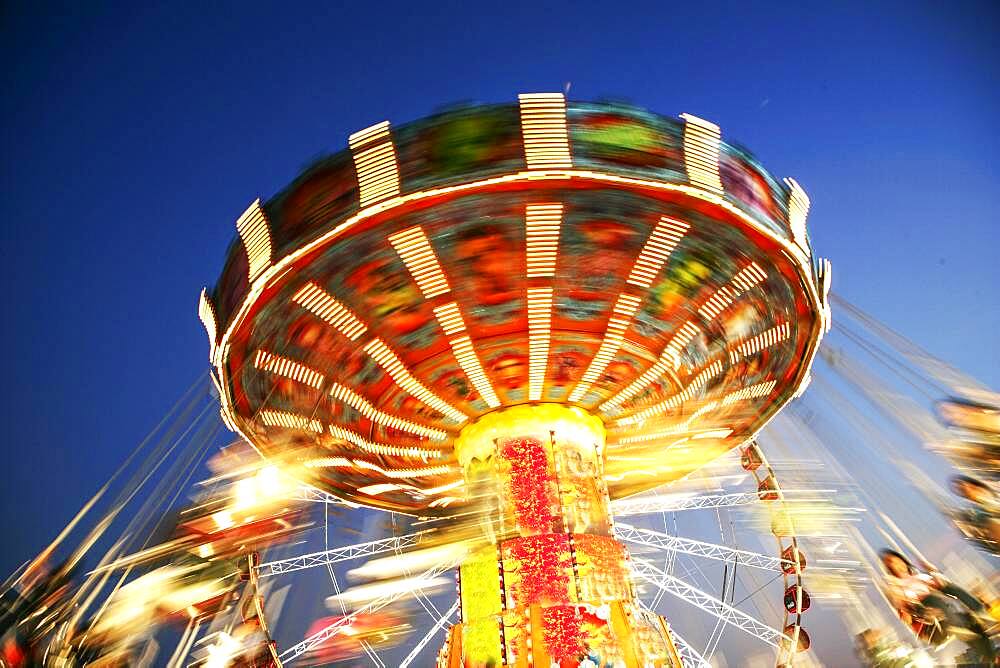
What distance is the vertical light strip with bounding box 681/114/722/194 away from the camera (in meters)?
6.18

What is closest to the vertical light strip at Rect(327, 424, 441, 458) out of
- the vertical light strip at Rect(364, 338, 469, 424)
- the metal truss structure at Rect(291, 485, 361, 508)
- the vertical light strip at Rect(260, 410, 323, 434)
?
the vertical light strip at Rect(260, 410, 323, 434)

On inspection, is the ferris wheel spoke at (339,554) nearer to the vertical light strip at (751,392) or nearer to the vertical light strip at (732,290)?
the vertical light strip at (751,392)

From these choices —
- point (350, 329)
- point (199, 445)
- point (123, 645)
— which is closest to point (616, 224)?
point (350, 329)

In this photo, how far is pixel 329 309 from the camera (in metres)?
7.48

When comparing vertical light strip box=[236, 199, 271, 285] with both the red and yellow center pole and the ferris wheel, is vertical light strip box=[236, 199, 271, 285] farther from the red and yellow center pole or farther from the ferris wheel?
the red and yellow center pole

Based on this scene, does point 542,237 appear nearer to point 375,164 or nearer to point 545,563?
point 375,164

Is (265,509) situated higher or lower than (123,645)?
higher

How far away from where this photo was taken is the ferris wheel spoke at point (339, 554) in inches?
551

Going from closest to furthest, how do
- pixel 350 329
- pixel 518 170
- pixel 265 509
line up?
pixel 518 170 < pixel 350 329 < pixel 265 509

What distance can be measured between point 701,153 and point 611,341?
10.4ft

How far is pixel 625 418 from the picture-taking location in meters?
10.6

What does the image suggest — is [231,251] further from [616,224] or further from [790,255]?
[790,255]

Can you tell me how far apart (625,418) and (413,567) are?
22.0ft

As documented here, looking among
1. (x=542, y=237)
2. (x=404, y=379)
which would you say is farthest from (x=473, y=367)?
(x=542, y=237)
